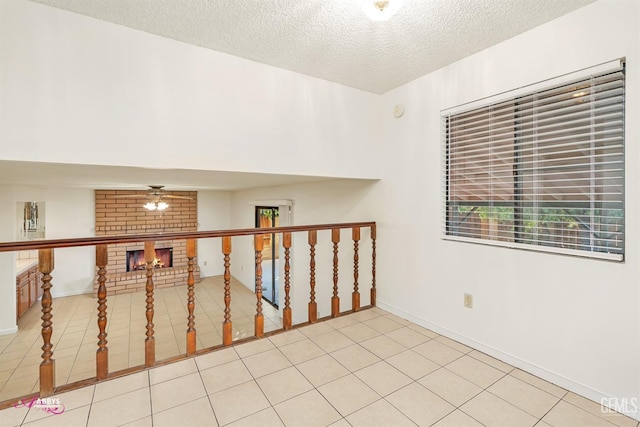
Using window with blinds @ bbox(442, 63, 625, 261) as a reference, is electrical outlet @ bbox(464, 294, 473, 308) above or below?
below

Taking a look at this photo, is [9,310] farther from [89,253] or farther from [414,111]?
[414,111]

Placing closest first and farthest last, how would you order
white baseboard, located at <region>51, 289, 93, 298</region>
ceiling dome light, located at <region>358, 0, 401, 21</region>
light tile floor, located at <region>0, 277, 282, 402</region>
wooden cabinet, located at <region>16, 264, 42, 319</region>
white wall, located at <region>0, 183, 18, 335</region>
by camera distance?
ceiling dome light, located at <region>358, 0, 401, 21</region> → light tile floor, located at <region>0, 277, 282, 402</region> → white wall, located at <region>0, 183, 18, 335</region> → wooden cabinet, located at <region>16, 264, 42, 319</region> → white baseboard, located at <region>51, 289, 93, 298</region>

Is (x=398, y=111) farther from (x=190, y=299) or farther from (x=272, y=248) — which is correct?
(x=272, y=248)

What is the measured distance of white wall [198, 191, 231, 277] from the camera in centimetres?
758

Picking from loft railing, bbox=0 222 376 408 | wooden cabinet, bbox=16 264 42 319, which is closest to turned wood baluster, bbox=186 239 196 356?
loft railing, bbox=0 222 376 408

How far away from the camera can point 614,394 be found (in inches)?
66.5

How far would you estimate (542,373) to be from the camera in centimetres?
198

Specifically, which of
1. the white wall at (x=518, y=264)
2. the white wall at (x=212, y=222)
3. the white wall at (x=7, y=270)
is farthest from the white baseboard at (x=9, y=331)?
the white wall at (x=518, y=264)

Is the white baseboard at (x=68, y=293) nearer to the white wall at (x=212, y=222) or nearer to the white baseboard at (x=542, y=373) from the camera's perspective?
the white wall at (x=212, y=222)

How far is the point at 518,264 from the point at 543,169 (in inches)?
26.6

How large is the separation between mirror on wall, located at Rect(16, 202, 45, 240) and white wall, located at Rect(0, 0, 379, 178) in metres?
5.17

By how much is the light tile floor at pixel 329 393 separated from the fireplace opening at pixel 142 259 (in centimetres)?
565

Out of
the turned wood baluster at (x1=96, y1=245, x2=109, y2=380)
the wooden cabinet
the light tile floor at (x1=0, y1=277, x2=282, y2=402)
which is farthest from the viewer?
the wooden cabinet

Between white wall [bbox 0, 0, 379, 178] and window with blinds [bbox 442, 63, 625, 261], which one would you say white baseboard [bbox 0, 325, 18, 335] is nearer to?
white wall [bbox 0, 0, 379, 178]
